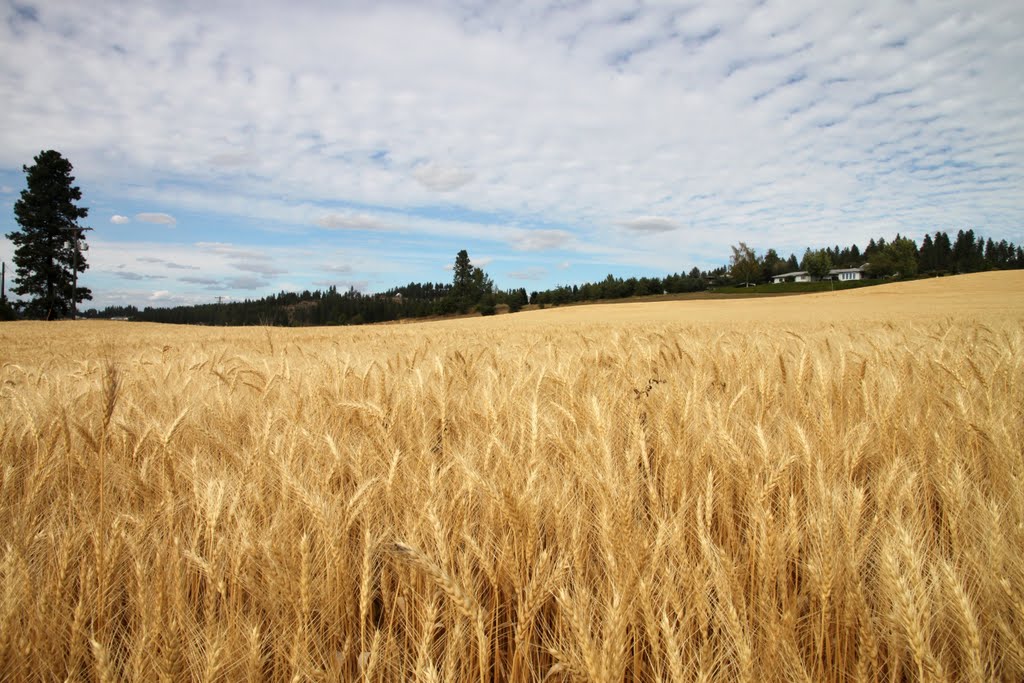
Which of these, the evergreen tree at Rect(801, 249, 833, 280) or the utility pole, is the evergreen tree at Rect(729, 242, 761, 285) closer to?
the evergreen tree at Rect(801, 249, 833, 280)

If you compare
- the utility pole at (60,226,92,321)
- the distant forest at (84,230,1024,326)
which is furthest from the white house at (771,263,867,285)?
the utility pole at (60,226,92,321)

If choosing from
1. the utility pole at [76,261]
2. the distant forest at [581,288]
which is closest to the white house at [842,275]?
the distant forest at [581,288]

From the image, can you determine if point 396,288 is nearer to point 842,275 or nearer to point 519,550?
point 842,275

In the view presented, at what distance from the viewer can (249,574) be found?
115 centimetres

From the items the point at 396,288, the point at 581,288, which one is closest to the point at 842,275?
the point at 581,288

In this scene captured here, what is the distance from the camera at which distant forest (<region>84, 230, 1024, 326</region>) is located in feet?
268

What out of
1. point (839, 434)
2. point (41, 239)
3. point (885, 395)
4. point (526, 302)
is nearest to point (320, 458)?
point (839, 434)

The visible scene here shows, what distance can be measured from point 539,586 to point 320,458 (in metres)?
1.17

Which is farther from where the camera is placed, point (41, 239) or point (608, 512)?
point (41, 239)

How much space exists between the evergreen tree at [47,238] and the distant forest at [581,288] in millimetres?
24554

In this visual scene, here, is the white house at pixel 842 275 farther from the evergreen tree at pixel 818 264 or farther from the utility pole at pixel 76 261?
the utility pole at pixel 76 261

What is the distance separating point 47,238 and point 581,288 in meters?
67.7

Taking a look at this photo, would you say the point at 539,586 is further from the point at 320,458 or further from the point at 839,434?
the point at 839,434

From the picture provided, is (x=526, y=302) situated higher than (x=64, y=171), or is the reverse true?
(x=64, y=171)
